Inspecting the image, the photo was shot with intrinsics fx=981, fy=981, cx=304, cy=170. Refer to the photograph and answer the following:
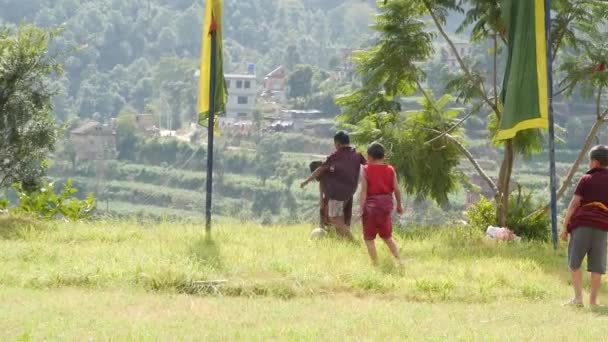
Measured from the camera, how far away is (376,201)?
35.8 feet

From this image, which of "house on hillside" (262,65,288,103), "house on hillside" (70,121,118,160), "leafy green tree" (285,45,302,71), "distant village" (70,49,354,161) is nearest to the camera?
"house on hillside" (70,121,118,160)

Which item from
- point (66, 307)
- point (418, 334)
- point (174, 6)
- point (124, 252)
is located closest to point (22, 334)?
point (66, 307)

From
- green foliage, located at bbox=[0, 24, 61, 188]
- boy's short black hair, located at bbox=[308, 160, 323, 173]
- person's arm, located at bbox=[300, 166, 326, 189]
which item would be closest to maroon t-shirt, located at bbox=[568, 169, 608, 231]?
person's arm, located at bbox=[300, 166, 326, 189]

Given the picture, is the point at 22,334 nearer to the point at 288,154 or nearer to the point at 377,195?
the point at 377,195

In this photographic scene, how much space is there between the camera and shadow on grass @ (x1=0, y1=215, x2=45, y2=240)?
12758 millimetres

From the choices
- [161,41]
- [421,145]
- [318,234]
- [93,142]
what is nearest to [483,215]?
[421,145]

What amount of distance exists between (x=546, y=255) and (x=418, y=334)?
223 inches

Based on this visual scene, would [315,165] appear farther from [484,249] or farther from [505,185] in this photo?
[505,185]

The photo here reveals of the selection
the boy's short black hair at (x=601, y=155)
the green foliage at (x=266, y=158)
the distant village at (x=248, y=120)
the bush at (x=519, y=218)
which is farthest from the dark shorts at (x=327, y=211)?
the green foliage at (x=266, y=158)

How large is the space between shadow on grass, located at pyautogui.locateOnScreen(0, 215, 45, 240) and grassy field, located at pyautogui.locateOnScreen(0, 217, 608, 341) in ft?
0.13

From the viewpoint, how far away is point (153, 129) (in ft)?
364

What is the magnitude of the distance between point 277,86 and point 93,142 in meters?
40.4

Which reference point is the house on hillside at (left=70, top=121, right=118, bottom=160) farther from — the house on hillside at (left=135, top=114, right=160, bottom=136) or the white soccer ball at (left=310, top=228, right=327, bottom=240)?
the white soccer ball at (left=310, top=228, right=327, bottom=240)

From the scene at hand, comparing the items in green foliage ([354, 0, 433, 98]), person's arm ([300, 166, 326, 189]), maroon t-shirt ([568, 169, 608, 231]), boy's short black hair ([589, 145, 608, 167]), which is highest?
green foliage ([354, 0, 433, 98])
